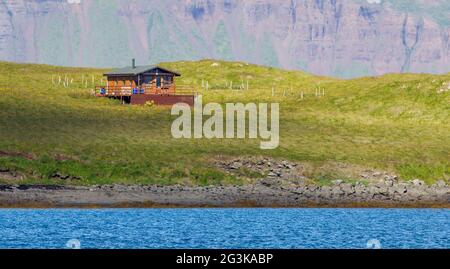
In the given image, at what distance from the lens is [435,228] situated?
5712cm

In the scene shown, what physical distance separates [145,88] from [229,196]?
185ft

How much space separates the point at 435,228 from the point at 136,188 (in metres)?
25.1

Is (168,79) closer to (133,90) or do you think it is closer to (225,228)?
(133,90)

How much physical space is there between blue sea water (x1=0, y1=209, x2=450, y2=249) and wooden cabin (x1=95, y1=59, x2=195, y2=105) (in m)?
52.4

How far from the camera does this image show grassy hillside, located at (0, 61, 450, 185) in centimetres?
7969

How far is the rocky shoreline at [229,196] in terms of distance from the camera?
230 feet

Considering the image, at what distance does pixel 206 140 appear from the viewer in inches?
3713

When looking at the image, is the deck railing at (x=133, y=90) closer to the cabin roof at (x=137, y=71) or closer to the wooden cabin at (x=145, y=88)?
the wooden cabin at (x=145, y=88)

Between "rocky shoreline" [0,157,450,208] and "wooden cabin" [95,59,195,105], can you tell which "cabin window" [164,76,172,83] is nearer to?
"wooden cabin" [95,59,195,105]

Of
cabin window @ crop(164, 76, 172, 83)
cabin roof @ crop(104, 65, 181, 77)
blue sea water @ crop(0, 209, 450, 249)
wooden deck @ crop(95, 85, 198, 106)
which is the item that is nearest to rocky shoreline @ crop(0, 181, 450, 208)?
blue sea water @ crop(0, 209, 450, 249)

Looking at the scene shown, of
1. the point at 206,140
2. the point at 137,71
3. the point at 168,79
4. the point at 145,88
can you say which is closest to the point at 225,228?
the point at 206,140

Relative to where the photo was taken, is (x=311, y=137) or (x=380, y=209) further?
(x=311, y=137)
